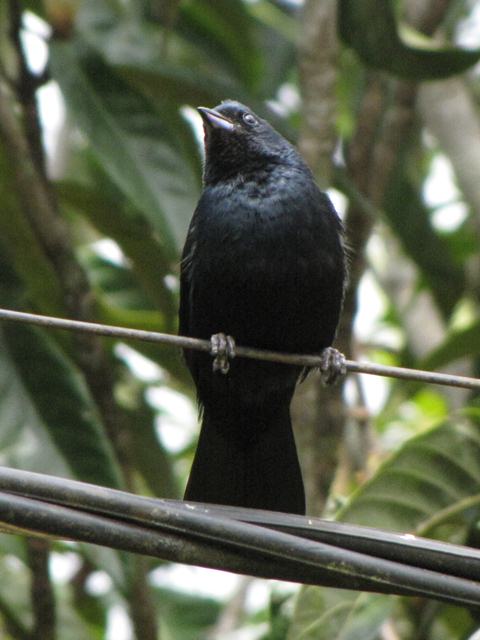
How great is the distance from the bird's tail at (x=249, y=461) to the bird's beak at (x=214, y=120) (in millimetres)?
992

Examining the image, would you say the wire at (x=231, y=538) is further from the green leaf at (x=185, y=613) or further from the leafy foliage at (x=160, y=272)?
the green leaf at (x=185, y=613)

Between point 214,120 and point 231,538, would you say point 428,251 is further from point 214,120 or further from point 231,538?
point 231,538

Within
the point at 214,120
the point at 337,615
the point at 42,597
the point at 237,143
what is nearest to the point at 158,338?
the point at 337,615

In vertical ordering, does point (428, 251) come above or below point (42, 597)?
above

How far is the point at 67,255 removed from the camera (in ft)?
15.6

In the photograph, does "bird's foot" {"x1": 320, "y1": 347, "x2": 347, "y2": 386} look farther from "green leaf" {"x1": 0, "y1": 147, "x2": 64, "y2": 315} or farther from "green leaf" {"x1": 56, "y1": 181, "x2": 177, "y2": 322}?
"green leaf" {"x1": 0, "y1": 147, "x2": 64, "y2": 315}

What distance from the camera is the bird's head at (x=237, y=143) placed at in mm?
4582

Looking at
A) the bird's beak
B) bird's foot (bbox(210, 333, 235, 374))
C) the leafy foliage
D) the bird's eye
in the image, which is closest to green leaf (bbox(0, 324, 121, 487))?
the leafy foliage

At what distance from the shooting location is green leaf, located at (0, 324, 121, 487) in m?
4.37

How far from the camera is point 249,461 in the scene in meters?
4.35

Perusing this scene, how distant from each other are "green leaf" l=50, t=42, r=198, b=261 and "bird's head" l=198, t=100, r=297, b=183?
14 cm

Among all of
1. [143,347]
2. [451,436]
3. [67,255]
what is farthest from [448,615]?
[67,255]

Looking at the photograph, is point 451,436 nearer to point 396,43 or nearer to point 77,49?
point 396,43

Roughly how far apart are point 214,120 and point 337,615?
1798 millimetres
